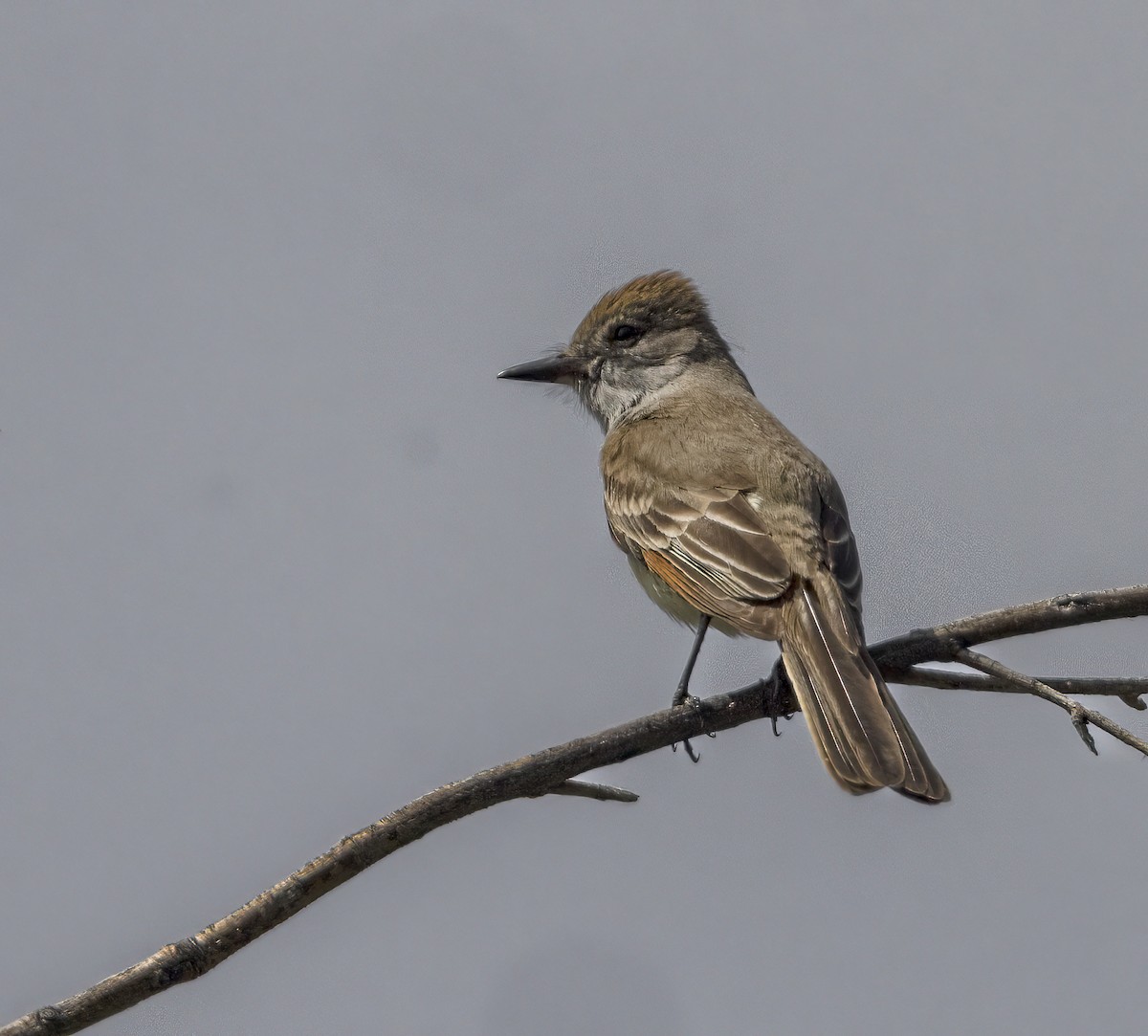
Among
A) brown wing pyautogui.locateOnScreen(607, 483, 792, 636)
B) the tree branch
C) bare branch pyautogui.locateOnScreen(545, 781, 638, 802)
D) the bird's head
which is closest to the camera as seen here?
the tree branch

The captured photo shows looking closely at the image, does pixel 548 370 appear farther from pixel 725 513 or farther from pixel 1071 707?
pixel 1071 707

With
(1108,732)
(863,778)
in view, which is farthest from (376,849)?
(1108,732)

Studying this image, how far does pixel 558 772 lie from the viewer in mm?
4711

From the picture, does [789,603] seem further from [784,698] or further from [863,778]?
[863,778]

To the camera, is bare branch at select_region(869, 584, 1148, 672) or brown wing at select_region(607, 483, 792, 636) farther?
brown wing at select_region(607, 483, 792, 636)

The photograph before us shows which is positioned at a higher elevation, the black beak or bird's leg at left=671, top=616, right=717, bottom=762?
the black beak

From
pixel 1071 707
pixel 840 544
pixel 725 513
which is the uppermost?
pixel 725 513

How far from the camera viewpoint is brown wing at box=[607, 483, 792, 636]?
21.3 ft

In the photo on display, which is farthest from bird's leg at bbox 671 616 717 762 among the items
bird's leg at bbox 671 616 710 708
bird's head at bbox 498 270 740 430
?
bird's head at bbox 498 270 740 430

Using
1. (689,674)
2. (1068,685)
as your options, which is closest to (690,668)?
(689,674)

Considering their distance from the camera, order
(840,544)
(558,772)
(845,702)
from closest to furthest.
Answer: (558,772) < (845,702) < (840,544)

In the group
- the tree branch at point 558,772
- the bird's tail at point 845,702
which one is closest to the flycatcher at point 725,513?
the bird's tail at point 845,702

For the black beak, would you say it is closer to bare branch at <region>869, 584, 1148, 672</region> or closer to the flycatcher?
the flycatcher

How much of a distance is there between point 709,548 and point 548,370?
9.44ft
